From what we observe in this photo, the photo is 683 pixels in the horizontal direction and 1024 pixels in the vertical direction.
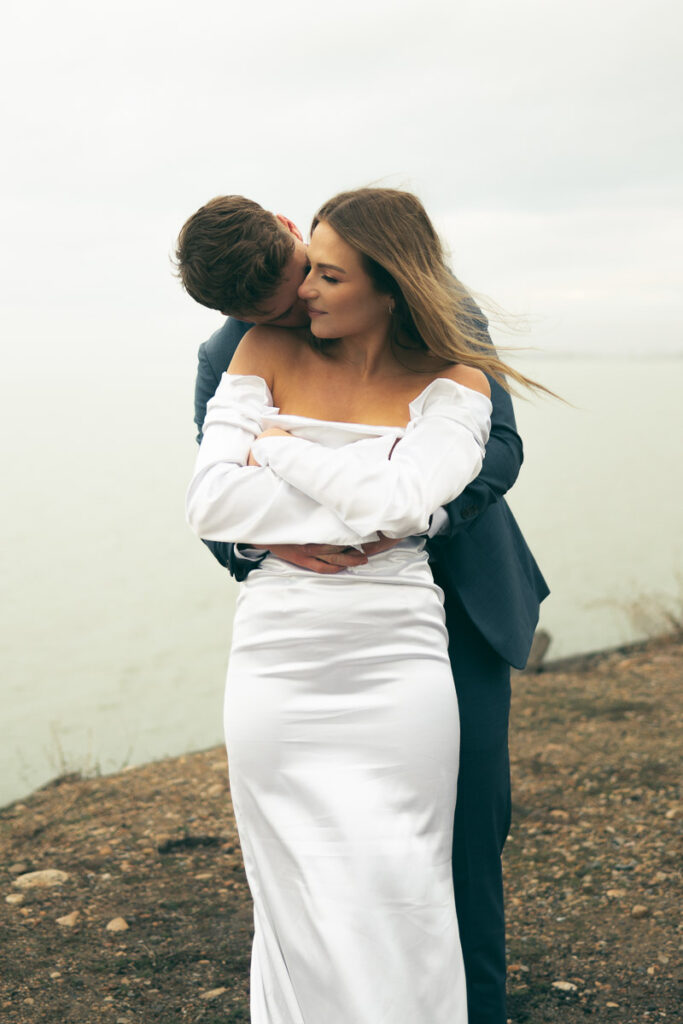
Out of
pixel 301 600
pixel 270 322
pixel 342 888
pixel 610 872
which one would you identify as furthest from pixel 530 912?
pixel 270 322

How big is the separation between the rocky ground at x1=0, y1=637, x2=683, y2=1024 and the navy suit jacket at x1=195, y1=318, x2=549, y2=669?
124cm

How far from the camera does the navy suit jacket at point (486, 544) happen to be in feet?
7.62

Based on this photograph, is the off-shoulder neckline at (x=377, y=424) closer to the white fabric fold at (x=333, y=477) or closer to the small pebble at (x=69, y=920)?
the white fabric fold at (x=333, y=477)

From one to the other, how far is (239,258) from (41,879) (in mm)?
2731

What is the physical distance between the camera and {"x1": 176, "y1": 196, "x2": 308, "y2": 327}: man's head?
210cm

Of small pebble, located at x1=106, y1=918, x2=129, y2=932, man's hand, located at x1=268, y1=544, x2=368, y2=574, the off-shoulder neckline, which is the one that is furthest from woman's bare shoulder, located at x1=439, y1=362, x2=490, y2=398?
small pebble, located at x1=106, y1=918, x2=129, y2=932

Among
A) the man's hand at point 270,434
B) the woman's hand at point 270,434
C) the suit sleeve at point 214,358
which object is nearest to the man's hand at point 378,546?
the man's hand at point 270,434

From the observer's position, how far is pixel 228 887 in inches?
151

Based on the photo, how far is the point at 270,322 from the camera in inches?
89.6

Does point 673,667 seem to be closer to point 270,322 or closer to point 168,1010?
point 168,1010

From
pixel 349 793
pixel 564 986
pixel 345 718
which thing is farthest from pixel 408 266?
pixel 564 986

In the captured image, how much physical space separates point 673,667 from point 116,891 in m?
3.80

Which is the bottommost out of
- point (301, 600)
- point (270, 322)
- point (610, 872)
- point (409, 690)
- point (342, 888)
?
point (610, 872)

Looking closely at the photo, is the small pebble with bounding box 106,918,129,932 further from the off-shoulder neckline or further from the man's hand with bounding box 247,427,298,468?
the off-shoulder neckline
